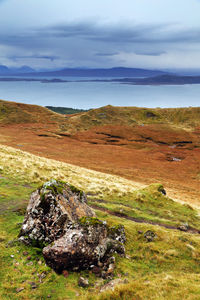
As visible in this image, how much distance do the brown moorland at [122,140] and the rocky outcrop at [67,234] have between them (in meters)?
27.8

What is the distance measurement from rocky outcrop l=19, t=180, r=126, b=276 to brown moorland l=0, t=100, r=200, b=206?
27790 millimetres

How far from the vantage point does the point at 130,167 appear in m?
61.0

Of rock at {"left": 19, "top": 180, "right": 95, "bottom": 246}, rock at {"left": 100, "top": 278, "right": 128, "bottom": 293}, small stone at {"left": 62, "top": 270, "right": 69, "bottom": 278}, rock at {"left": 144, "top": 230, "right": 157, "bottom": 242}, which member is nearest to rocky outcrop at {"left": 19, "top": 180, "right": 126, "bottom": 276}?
rock at {"left": 19, "top": 180, "right": 95, "bottom": 246}

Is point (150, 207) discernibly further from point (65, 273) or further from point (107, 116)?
point (107, 116)

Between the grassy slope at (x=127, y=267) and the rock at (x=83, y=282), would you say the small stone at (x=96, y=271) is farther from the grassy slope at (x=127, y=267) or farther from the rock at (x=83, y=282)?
the rock at (x=83, y=282)

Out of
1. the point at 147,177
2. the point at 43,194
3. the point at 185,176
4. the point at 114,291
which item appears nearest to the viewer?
the point at 114,291

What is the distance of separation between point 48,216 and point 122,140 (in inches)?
3445

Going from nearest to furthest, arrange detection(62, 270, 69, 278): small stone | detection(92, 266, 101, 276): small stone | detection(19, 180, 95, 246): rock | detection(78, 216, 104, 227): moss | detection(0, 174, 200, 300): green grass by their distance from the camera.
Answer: detection(0, 174, 200, 300): green grass → detection(62, 270, 69, 278): small stone → detection(92, 266, 101, 276): small stone → detection(78, 216, 104, 227): moss → detection(19, 180, 95, 246): rock

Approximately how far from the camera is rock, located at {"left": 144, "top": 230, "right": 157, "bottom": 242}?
49.9 feet

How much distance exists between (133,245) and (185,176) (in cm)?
4621

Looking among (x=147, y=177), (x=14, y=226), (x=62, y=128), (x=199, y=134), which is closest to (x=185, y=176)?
(x=147, y=177)

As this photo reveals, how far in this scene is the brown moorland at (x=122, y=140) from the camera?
56.1 metres

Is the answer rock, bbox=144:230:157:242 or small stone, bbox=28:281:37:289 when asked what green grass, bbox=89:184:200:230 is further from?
small stone, bbox=28:281:37:289

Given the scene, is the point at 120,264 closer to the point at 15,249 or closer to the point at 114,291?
the point at 114,291
